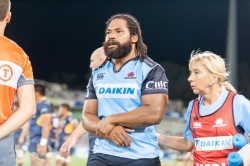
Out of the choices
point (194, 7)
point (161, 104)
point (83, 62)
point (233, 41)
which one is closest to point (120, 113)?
point (161, 104)

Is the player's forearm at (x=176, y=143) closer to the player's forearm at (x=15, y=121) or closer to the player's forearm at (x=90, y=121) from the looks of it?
the player's forearm at (x=90, y=121)

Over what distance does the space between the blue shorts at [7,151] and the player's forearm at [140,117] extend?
84 centimetres

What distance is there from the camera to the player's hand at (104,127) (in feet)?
16.2

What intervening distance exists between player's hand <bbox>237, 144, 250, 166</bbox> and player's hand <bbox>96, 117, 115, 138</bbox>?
1056 mm

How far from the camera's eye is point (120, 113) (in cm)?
494

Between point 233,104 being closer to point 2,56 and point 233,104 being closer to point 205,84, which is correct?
point 205,84

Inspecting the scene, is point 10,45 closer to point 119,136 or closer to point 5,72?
point 5,72

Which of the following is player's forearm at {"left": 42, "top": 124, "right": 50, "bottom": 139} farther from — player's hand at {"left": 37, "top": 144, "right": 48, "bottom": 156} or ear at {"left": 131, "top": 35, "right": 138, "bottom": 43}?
ear at {"left": 131, "top": 35, "right": 138, "bottom": 43}

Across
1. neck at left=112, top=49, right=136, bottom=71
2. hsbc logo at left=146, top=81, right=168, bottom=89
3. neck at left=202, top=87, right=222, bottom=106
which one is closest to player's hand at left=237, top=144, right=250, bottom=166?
neck at left=202, top=87, right=222, bottom=106

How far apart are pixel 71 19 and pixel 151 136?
206 feet

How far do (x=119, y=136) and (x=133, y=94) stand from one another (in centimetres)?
36

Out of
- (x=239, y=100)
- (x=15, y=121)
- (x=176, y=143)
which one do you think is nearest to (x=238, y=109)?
(x=239, y=100)

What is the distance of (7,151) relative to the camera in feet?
14.7

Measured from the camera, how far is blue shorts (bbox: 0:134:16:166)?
14.6ft
